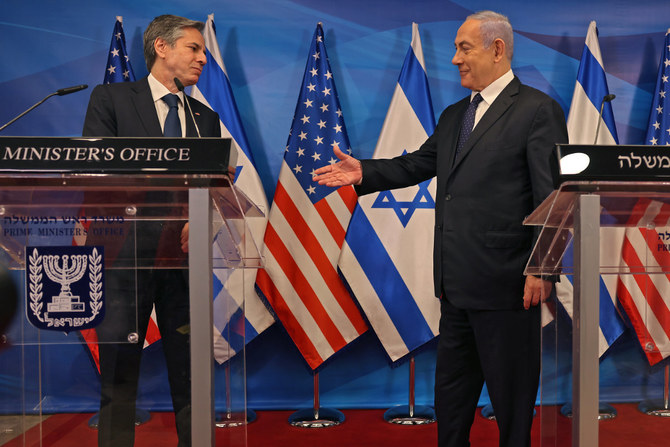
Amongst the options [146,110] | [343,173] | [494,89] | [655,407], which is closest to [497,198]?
[494,89]

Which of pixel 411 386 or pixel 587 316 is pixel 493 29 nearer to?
pixel 587 316

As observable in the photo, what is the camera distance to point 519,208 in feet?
7.55

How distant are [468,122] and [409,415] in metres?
1.97

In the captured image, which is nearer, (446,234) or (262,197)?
(446,234)

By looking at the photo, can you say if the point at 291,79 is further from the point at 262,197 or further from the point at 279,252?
the point at 279,252

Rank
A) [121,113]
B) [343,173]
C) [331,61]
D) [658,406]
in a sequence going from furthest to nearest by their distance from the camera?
[331,61] → [343,173] → [121,113] → [658,406]

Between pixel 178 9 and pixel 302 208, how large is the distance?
1.45 metres

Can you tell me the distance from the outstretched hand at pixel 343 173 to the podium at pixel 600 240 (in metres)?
1.09

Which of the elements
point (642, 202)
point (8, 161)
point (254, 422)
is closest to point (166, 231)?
point (8, 161)

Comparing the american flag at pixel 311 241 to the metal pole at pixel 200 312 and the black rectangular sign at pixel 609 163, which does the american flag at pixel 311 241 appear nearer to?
the metal pole at pixel 200 312

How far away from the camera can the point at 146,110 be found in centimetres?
245

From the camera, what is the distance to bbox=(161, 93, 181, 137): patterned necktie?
241cm

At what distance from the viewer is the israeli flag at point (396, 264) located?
371 cm

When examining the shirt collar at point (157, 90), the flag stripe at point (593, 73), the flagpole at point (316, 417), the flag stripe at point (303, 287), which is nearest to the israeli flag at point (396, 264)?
the flag stripe at point (303, 287)
